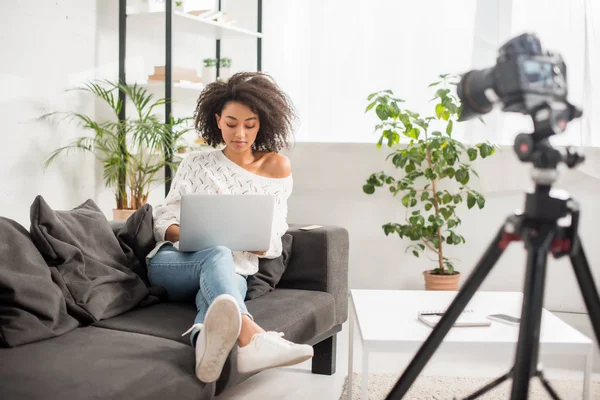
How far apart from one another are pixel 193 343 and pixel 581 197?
2.77 m

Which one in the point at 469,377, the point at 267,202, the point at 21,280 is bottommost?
the point at 469,377

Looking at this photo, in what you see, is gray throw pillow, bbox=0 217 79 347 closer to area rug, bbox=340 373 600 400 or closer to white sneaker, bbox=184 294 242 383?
white sneaker, bbox=184 294 242 383

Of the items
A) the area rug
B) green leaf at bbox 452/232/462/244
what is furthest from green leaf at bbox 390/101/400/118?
the area rug

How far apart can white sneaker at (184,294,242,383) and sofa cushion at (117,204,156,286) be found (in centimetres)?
66

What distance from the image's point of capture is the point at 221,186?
8.60ft

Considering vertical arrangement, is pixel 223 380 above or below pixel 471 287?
below

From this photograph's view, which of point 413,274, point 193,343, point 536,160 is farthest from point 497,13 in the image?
point 536,160

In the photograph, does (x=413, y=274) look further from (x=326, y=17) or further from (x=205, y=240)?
(x=205, y=240)

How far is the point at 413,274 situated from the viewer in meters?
4.20

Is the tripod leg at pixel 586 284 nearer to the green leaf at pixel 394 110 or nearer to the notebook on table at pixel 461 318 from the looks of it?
the notebook on table at pixel 461 318

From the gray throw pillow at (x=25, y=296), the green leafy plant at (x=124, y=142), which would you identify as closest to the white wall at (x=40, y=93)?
the green leafy plant at (x=124, y=142)

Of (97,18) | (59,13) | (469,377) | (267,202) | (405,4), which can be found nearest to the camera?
(267,202)

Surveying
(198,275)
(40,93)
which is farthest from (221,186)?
(40,93)

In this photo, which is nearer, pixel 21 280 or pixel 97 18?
pixel 21 280
